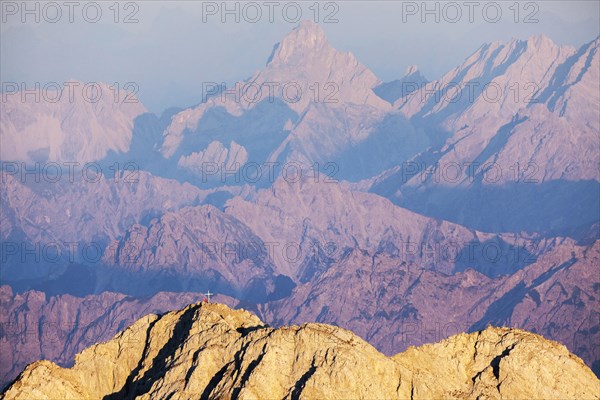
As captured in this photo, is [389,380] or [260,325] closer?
[389,380]

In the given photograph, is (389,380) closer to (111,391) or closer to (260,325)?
(260,325)

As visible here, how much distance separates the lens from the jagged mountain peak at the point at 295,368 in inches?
2677

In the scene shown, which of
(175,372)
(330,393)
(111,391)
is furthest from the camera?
(111,391)

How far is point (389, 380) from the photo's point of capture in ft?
227

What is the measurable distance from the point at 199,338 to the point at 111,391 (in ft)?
21.0

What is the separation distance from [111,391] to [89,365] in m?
1.71

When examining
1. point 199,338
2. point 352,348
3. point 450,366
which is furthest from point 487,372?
point 199,338

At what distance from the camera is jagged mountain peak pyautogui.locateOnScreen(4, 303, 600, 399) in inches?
2677

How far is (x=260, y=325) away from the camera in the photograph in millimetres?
77188

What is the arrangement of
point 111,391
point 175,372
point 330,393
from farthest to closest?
point 111,391 → point 175,372 → point 330,393

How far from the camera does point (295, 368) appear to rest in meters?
68.9

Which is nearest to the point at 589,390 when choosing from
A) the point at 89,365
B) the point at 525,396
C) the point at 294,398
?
the point at 525,396

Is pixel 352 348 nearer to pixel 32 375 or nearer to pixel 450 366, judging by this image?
pixel 450 366

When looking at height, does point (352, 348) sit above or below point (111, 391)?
above
